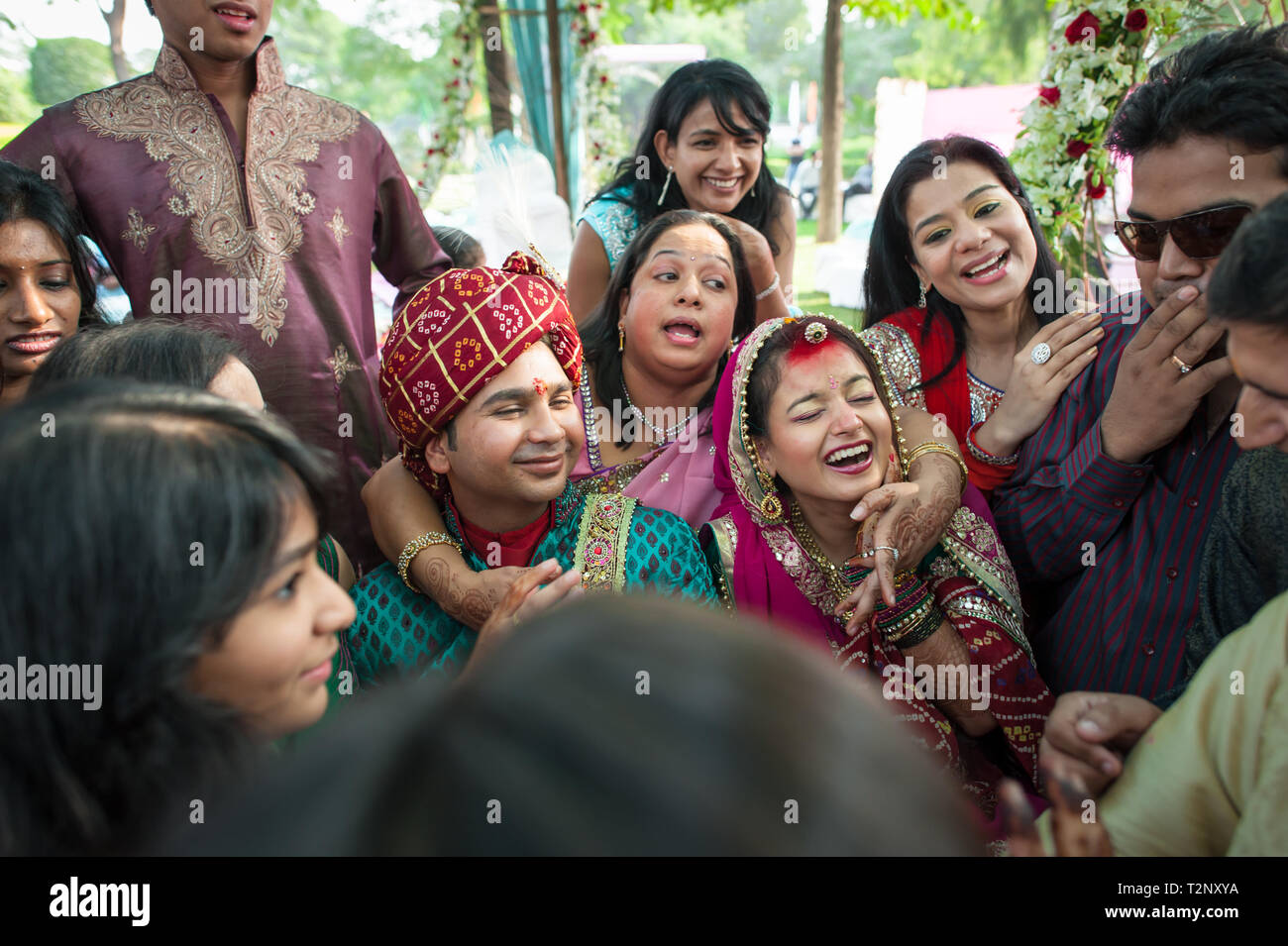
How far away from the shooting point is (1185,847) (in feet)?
4.51

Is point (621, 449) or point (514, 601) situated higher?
point (621, 449)

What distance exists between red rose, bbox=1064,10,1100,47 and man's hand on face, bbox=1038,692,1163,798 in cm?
295

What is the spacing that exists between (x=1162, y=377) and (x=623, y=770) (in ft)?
6.61

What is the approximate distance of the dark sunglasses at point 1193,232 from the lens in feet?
6.68

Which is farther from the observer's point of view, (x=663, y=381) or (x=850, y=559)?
(x=663, y=381)

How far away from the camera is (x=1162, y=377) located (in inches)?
84.7

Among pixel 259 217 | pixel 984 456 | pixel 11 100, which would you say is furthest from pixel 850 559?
pixel 11 100

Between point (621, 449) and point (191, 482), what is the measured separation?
193 centimetres

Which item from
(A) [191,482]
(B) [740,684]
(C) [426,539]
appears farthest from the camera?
(C) [426,539]

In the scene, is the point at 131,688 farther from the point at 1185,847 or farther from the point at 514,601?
the point at 1185,847

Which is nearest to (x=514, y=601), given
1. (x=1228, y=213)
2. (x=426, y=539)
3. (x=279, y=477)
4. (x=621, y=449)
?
(x=426, y=539)

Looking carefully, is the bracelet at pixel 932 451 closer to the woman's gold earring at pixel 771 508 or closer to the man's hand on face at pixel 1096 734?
the woman's gold earring at pixel 771 508

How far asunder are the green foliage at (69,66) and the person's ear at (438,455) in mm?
19720

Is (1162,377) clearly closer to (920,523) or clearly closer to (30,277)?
(920,523)
